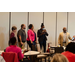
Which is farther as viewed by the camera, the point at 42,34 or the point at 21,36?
the point at 42,34

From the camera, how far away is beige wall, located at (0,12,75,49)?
21.8ft

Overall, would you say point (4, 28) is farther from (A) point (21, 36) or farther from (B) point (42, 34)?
(B) point (42, 34)

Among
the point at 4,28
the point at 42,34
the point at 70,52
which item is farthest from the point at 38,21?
the point at 70,52

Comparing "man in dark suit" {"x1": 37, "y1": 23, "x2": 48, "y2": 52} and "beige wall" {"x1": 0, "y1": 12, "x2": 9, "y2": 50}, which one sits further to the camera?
"beige wall" {"x1": 0, "y1": 12, "x2": 9, "y2": 50}

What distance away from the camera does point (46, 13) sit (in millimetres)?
7426

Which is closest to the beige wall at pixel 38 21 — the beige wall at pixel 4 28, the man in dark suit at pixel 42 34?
the beige wall at pixel 4 28

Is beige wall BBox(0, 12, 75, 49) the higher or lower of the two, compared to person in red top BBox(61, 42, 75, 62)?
higher

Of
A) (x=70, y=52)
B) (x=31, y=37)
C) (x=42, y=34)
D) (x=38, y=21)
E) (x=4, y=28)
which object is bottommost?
(x=70, y=52)

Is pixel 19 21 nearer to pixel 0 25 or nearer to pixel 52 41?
pixel 0 25

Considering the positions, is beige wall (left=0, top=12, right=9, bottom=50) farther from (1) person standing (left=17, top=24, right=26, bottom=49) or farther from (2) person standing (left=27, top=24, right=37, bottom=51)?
(2) person standing (left=27, top=24, right=37, bottom=51)

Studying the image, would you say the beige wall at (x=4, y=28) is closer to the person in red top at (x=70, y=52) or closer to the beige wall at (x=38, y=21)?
the beige wall at (x=38, y=21)

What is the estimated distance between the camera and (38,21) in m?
7.23

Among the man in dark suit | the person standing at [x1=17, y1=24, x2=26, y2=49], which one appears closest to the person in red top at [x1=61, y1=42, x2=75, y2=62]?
the person standing at [x1=17, y1=24, x2=26, y2=49]

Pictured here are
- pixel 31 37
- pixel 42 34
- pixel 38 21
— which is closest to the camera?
pixel 31 37
